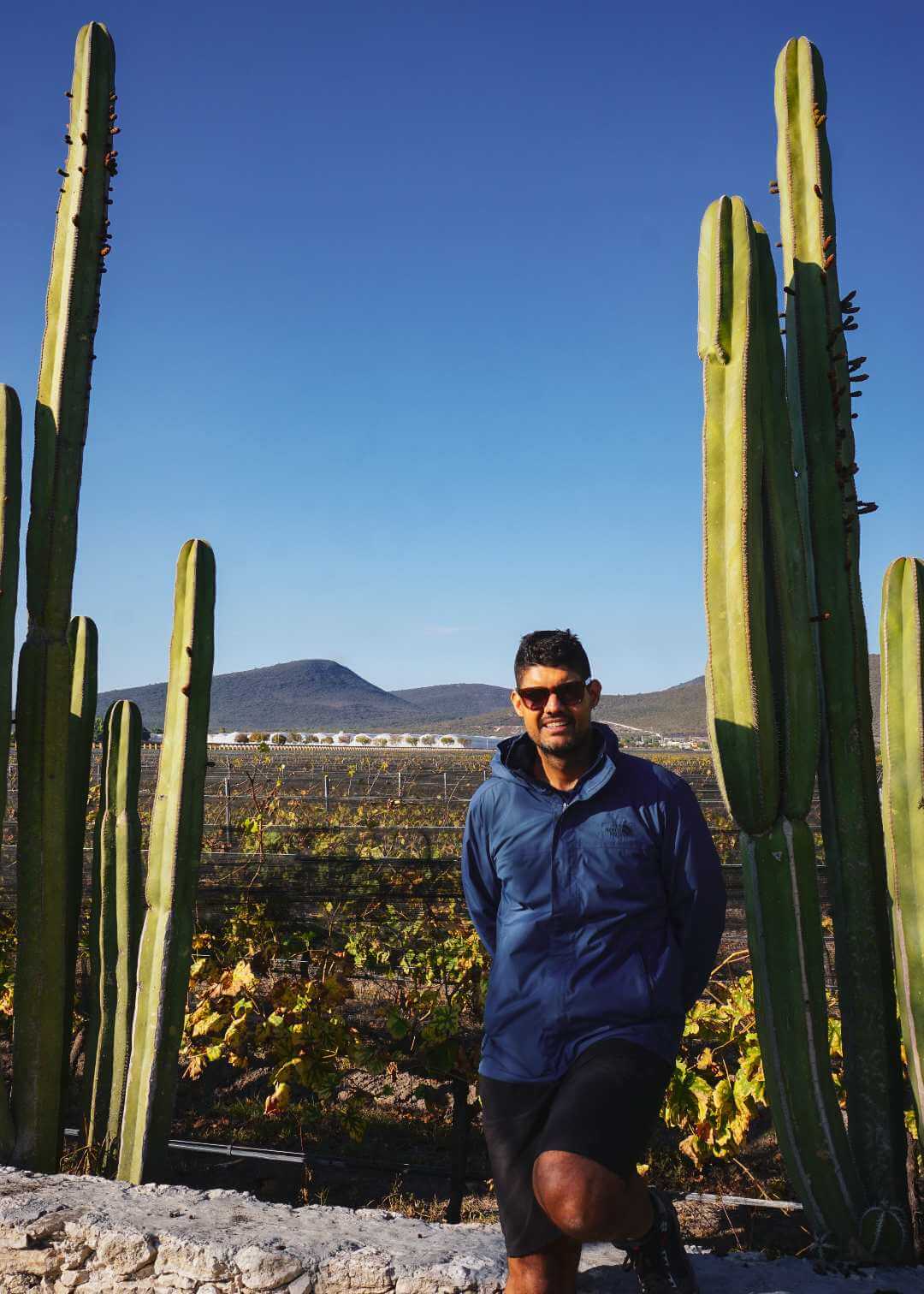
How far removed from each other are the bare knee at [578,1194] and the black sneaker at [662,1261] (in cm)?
32

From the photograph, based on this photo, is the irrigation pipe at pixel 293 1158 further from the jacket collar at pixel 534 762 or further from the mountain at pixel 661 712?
the mountain at pixel 661 712

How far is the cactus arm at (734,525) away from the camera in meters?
2.72

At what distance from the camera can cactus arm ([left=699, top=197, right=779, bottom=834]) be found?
272 cm

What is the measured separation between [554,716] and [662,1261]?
140 cm

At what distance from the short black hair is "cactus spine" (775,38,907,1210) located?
786 mm

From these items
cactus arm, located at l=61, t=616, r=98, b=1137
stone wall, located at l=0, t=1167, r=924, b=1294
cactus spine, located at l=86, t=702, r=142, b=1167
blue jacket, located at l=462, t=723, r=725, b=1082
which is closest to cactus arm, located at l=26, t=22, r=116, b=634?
cactus arm, located at l=61, t=616, r=98, b=1137

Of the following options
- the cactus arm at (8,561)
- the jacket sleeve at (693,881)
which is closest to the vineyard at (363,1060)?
the cactus arm at (8,561)

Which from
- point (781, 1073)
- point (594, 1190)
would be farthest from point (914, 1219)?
point (594, 1190)

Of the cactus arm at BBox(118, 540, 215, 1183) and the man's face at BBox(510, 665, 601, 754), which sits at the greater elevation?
the man's face at BBox(510, 665, 601, 754)

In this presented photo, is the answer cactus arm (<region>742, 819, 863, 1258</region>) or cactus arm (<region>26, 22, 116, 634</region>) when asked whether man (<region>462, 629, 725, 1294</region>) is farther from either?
cactus arm (<region>26, 22, 116, 634</region>)

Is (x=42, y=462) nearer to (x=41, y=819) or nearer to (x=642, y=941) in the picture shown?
(x=41, y=819)

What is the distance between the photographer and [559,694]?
8.52ft

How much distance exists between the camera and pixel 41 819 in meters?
3.54

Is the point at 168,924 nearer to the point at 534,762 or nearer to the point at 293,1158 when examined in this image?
the point at 293,1158
